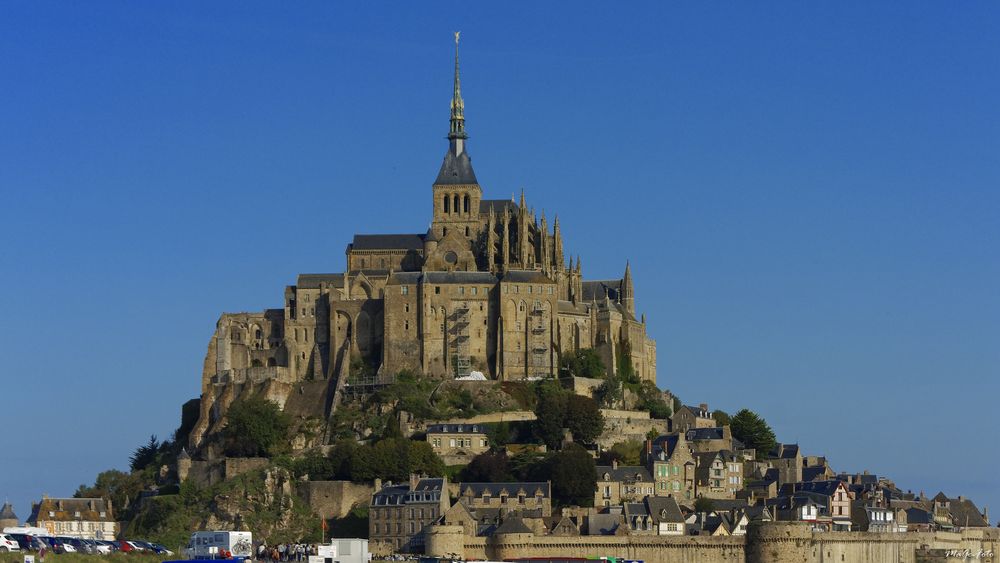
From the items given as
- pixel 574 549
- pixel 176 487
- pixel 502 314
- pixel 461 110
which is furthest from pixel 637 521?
pixel 461 110

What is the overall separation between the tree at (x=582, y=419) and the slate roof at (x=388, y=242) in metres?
19.3

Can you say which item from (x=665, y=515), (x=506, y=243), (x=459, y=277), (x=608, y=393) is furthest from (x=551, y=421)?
(x=506, y=243)

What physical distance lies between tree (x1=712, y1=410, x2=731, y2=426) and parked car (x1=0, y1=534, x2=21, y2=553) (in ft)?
174

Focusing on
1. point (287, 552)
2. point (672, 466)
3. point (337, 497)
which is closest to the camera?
point (287, 552)

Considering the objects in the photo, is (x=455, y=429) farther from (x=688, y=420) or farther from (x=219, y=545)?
(x=219, y=545)

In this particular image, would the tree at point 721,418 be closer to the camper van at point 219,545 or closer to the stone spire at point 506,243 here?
the stone spire at point 506,243

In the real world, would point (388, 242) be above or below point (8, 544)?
above

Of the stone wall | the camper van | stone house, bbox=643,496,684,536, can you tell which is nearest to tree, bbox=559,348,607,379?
stone house, bbox=643,496,684,536

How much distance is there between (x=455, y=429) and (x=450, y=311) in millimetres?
9640

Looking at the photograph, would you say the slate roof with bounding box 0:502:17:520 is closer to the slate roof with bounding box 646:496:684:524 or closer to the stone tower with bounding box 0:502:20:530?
the stone tower with bounding box 0:502:20:530

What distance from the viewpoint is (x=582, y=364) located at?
379ft

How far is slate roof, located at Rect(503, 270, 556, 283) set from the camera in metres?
116

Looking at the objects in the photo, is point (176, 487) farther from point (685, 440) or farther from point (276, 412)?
point (685, 440)

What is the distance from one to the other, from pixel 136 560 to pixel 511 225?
4762 cm
